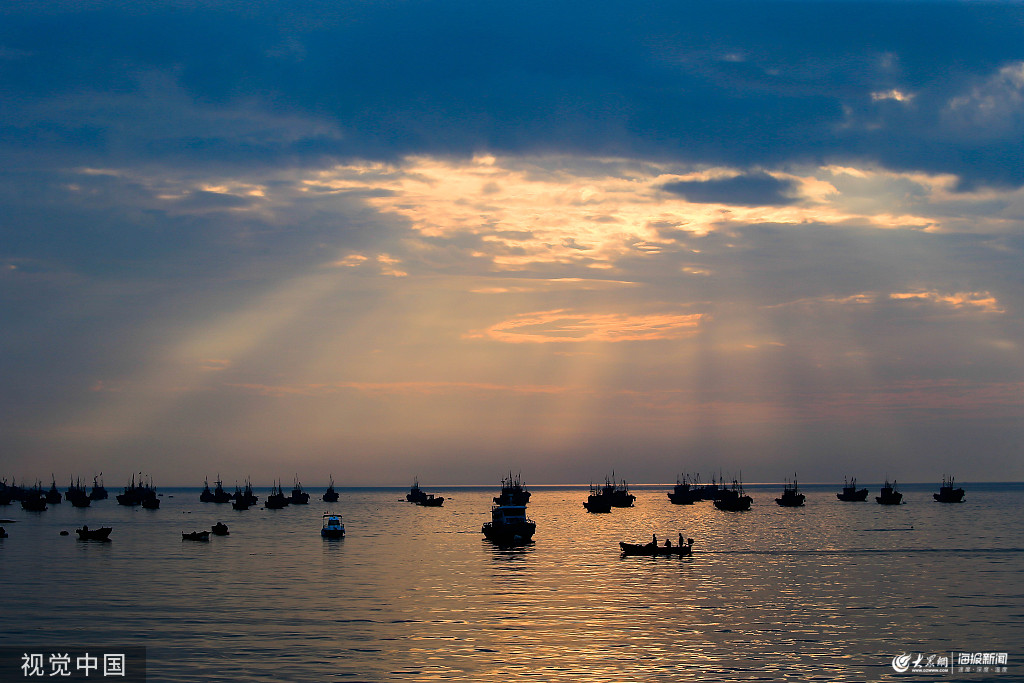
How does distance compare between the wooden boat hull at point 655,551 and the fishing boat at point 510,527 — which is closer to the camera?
the wooden boat hull at point 655,551

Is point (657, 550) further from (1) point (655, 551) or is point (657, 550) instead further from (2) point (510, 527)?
(2) point (510, 527)

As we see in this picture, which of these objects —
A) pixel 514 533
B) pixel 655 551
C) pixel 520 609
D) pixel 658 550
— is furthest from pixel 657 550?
pixel 520 609

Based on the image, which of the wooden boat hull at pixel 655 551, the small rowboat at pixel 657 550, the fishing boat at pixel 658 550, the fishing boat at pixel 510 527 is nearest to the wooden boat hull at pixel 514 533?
the fishing boat at pixel 510 527

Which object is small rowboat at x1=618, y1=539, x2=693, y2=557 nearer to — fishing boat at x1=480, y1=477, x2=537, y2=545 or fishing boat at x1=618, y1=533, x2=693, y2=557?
fishing boat at x1=618, y1=533, x2=693, y2=557

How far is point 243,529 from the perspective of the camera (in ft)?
556

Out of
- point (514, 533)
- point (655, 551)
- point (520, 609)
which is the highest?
point (520, 609)

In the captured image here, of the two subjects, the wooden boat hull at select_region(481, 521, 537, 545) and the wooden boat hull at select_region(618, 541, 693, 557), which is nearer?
the wooden boat hull at select_region(618, 541, 693, 557)

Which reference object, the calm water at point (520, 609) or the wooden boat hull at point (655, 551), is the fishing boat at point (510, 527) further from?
the wooden boat hull at point (655, 551)

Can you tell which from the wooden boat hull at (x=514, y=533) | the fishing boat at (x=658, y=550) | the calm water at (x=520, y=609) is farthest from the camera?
the wooden boat hull at (x=514, y=533)

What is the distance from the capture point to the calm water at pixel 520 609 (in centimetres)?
4572

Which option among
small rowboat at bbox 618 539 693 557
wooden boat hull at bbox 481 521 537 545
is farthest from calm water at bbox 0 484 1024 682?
wooden boat hull at bbox 481 521 537 545

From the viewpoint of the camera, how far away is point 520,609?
6262cm

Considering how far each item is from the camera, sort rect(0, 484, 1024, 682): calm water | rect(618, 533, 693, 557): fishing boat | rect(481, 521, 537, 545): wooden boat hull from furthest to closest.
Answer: rect(481, 521, 537, 545): wooden boat hull
rect(618, 533, 693, 557): fishing boat
rect(0, 484, 1024, 682): calm water

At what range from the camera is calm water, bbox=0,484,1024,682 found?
4572 cm
